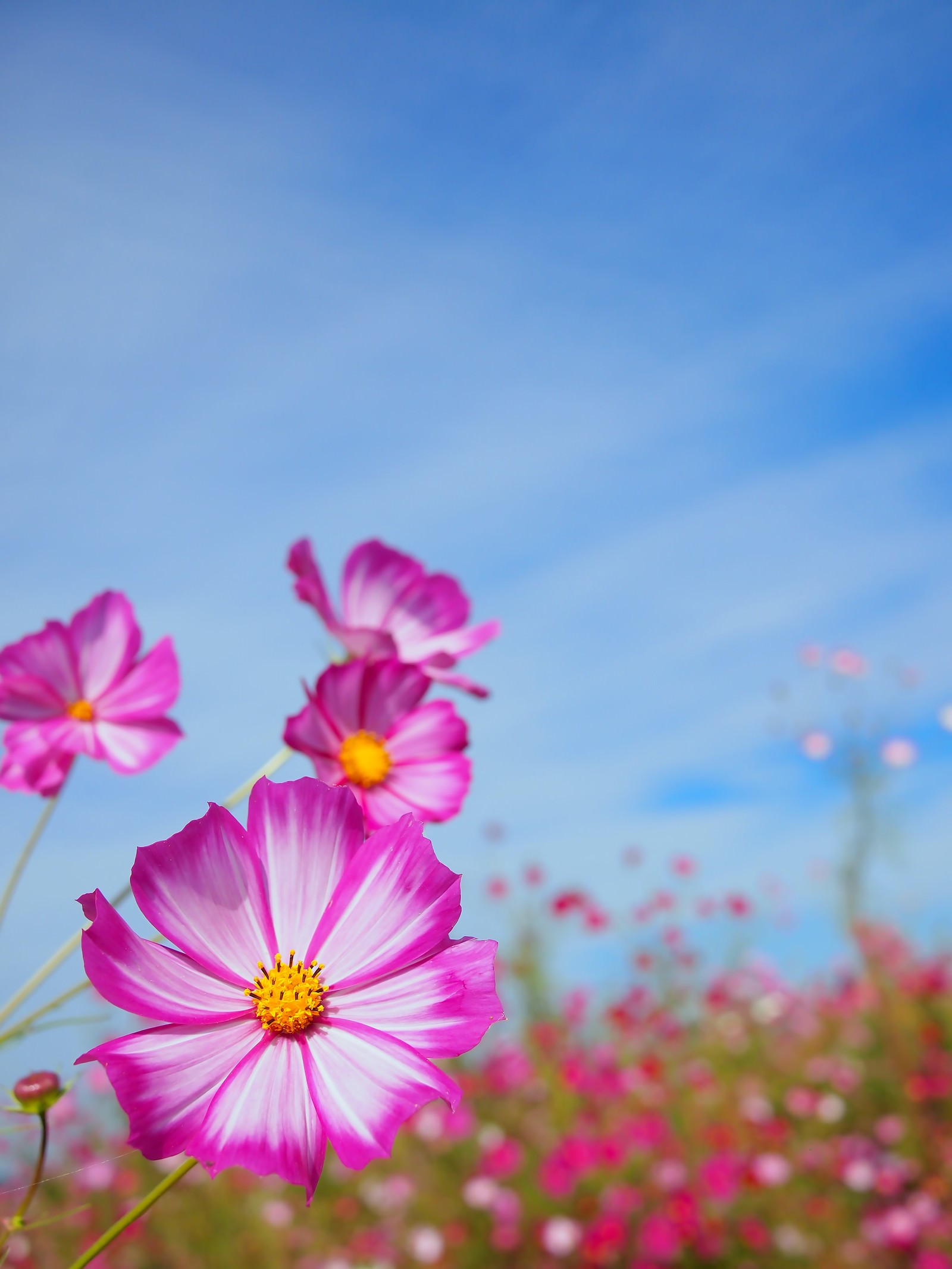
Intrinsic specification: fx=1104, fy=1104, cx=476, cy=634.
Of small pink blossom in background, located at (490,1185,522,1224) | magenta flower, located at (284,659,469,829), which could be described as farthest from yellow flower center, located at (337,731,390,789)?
small pink blossom in background, located at (490,1185,522,1224)

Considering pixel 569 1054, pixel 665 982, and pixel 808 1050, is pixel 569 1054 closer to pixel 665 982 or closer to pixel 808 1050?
pixel 665 982

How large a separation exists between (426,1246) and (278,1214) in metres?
0.74

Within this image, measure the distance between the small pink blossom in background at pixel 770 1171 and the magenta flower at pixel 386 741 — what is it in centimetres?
311

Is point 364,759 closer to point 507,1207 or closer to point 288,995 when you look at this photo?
point 288,995

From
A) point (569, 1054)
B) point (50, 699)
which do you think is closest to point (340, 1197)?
point (569, 1054)

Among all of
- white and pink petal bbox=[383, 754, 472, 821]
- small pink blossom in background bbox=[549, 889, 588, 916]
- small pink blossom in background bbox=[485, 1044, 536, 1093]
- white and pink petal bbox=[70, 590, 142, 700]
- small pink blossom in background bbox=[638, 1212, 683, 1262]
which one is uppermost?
small pink blossom in background bbox=[549, 889, 588, 916]

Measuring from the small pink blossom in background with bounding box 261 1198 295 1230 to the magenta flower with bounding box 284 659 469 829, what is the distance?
363 cm

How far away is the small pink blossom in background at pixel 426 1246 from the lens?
3348 millimetres

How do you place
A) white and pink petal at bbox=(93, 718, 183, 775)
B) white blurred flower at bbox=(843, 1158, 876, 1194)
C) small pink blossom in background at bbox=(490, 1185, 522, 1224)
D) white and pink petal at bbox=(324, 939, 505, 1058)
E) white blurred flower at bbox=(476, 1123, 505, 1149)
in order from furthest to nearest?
1. white blurred flower at bbox=(476, 1123, 505, 1149)
2. white blurred flower at bbox=(843, 1158, 876, 1194)
3. small pink blossom in background at bbox=(490, 1185, 522, 1224)
4. white and pink petal at bbox=(93, 718, 183, 775)
5. white and pink petal at bbox=(324, 939, 505, 1058)

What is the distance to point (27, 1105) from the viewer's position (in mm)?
619

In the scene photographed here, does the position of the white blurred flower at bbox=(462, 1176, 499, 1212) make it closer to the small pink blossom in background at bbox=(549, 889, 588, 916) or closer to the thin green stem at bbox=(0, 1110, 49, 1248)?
the small pink blossom in background at bbox=(549, 889, 588, 916)

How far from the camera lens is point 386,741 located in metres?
0.79

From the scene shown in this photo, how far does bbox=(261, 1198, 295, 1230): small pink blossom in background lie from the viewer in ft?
12.6

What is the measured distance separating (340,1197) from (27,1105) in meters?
3.86
